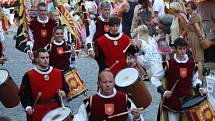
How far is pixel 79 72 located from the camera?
43.6 feet

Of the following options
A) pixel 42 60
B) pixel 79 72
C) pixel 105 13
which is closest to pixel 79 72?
pixel 79 72

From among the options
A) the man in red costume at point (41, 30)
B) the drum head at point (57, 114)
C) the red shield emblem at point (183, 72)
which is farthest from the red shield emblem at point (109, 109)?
the man in red costume at point (41, 30)

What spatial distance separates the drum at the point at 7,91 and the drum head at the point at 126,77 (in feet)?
4.94

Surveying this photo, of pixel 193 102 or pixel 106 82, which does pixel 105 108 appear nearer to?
pixel 106 82

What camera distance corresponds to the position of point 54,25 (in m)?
10.6

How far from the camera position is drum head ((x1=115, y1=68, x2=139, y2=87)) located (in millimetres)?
7808

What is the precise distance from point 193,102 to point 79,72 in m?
6.50

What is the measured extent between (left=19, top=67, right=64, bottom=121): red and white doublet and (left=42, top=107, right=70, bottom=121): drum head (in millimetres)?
377

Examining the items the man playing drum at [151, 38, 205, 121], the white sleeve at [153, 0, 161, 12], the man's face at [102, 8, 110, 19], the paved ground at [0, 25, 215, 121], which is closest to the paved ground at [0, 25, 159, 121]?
the paved ground at [0, 25, 215, 121]

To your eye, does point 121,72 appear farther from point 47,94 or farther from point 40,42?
point 40,42

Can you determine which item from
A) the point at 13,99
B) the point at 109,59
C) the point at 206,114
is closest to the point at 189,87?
the point at 206,114

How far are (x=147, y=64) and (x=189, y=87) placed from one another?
16.2 ft

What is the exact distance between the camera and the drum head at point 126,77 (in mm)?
7808

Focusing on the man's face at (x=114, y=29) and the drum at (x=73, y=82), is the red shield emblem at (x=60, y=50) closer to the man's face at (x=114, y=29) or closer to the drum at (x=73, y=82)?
the drum at (x=73, y=82)
